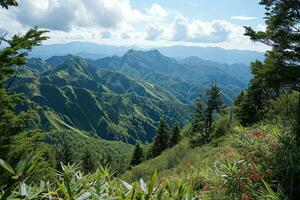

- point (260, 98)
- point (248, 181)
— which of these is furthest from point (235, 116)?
point (248, 181)

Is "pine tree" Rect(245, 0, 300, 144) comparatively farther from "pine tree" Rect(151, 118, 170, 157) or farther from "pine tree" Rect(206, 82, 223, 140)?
"pine tree" Rect(151, 118, 170, 157)

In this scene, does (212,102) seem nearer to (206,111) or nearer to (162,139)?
(206,111)

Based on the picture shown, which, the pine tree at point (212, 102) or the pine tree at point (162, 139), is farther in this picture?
the pine tree at point (162, 139)

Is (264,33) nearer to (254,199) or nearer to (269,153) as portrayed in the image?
(269,153)

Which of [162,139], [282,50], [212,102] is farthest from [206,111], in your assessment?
[282,50]

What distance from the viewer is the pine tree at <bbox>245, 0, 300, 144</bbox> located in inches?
523

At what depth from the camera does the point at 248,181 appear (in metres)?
6.26

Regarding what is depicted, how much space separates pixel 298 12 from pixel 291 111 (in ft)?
13.0

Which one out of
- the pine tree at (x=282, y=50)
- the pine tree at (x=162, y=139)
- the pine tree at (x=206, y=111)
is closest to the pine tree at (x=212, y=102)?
the pine tree at (x=206, y=111)

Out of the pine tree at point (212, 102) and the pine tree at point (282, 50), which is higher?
the pine tree at point (282, 50)

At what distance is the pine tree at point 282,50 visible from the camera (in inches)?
523

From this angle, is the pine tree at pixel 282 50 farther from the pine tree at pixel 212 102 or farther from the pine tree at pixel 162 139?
the pine tree at pixel 162 139

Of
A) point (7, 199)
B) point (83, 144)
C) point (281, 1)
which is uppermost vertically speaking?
point (281, 1)

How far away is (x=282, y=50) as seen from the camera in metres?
14.2
